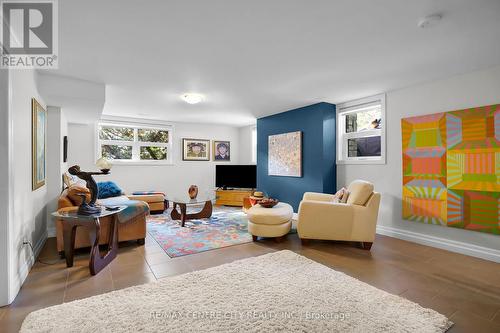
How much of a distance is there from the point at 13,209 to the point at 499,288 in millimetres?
4333

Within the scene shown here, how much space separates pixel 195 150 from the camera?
23.5 ft

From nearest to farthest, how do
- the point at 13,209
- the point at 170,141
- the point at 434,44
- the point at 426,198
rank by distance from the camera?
the point at 13,209 < the point at 434,44 < the point at 426,198 < the point at 170,141

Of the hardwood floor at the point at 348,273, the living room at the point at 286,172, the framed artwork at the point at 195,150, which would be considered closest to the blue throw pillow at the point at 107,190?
the living room at the point at 286,172

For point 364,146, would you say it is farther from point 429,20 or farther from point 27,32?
point 27,32

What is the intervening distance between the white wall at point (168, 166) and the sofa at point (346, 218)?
4326 mm

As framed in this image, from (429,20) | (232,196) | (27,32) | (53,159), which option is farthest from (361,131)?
(53,159)

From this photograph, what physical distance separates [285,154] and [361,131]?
61.5 inches

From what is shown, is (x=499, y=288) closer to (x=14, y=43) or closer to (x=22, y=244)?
(x=22, y=244)

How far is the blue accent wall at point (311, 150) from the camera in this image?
15.3ft

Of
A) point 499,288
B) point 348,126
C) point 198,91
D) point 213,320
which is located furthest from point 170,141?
point 499,288

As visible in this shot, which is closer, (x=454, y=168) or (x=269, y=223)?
(x=454, y=168)

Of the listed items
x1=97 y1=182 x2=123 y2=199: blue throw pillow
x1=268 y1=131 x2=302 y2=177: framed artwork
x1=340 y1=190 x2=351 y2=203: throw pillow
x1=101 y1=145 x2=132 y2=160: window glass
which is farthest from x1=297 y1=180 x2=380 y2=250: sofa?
x1=101 y1=145 x2=132 y2=160: window glass

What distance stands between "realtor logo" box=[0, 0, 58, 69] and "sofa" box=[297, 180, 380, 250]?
10.7ft

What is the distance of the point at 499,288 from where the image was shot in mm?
2295
